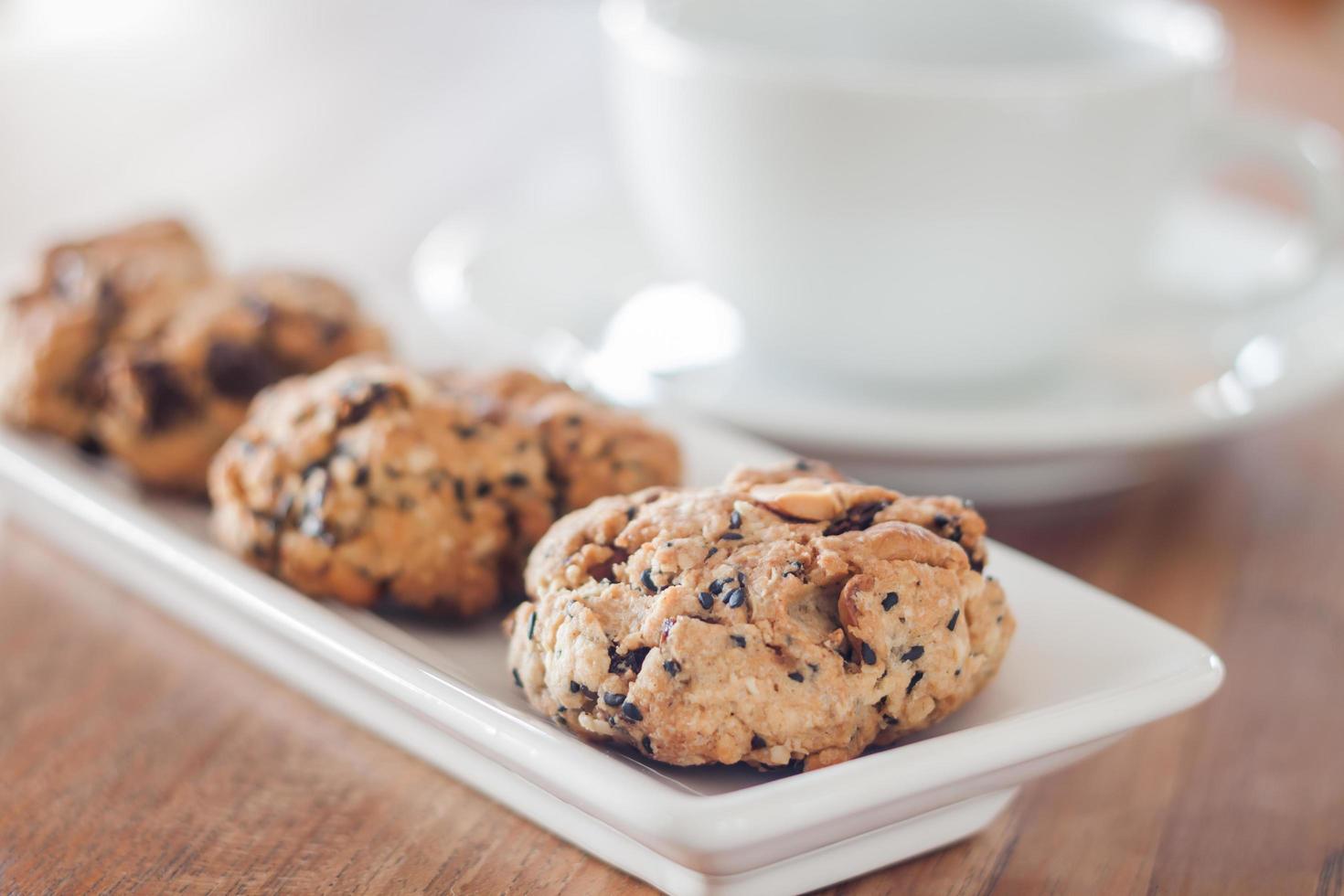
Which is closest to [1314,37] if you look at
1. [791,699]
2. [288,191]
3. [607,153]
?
[607,153]

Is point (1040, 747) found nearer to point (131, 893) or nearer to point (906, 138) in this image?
point (131, 893)

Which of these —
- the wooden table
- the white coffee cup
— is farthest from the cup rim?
the wooden table

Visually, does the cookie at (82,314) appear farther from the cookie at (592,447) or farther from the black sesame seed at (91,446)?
the cookie at (592,447)

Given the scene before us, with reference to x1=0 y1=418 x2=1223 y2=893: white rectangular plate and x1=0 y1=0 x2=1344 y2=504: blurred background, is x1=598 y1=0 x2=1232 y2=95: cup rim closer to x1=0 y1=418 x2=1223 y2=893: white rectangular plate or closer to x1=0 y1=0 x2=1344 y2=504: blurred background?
x1=0 y1=0 x2=1344 y2=504: blurred background

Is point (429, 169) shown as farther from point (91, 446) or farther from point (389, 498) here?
point (389, 498)

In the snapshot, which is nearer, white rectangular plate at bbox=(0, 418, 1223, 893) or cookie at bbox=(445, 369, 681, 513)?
white rectangular plate at bbox=(0, 418, 1223, 893)
